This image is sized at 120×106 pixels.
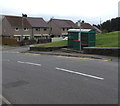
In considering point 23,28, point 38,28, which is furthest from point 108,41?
point 38,28

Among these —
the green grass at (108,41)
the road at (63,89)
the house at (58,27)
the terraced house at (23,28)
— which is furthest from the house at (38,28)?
the road at (63,89)

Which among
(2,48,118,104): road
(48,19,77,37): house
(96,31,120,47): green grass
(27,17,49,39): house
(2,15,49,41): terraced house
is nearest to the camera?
(2,48,118,104): road

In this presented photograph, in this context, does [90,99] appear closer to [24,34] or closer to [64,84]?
[64,84]

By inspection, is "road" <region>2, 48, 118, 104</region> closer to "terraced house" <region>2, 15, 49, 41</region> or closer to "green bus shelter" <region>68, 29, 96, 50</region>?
"green bus shelter" <region>68, 29, 96, 50</region>

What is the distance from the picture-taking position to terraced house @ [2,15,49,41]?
55.2 meters

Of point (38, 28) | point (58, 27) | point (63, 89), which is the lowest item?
point (63, 89)

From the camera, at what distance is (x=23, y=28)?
186 ft

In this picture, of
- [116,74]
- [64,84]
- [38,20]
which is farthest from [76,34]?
[38,20]

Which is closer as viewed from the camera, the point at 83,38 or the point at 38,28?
the point at 83,38

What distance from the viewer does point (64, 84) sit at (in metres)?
7.32

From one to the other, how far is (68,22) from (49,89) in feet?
217

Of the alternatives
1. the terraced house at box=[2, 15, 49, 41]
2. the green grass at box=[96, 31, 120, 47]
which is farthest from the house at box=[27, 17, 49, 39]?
the green grass at box=[96, 31, 120, 47]

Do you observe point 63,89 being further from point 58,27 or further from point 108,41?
point 58,27

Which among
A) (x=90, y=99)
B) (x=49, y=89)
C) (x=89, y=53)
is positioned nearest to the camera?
(x=90, y=99)
